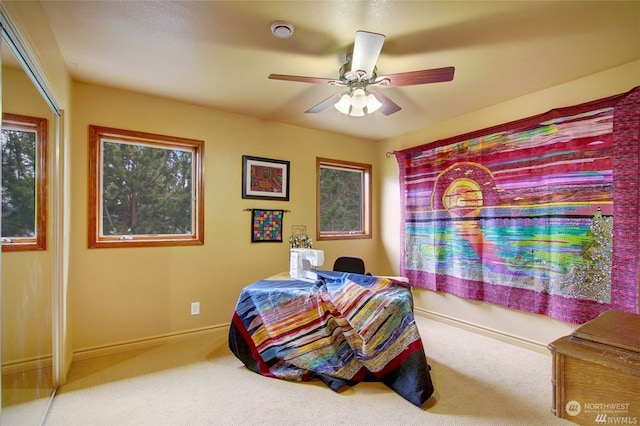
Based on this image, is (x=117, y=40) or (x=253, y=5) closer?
(x=253, y=5)

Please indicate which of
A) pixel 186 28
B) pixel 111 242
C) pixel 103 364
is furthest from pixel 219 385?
pixel 186 28

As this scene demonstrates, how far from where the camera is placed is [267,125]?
3510 millimetres

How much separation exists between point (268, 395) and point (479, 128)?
10.4 ft

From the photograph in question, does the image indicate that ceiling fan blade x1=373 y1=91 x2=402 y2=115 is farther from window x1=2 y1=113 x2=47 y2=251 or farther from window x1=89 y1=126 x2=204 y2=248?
window x1=2 y1=113 x2=47 y2=251

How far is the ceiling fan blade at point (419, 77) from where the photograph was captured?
1.77 metres

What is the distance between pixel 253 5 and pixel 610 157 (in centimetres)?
277

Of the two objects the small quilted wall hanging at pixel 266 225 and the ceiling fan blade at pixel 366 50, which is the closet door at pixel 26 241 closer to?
the ceiling fan blade at pixel 366 50

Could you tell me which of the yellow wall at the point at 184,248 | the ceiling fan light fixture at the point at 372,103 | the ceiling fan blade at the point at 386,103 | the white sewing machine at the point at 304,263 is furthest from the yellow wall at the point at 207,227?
the ceiling fan light fixture at the point at 372,103

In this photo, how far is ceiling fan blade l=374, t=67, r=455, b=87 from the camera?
5.82ft

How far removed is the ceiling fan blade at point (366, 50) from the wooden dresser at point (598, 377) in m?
1.51

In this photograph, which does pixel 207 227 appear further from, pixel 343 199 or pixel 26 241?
pixel 343 199

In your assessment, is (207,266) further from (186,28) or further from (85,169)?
(186,28)

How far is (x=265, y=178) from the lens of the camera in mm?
3475

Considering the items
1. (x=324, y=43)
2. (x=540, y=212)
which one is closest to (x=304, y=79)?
(x=324, y=43)
